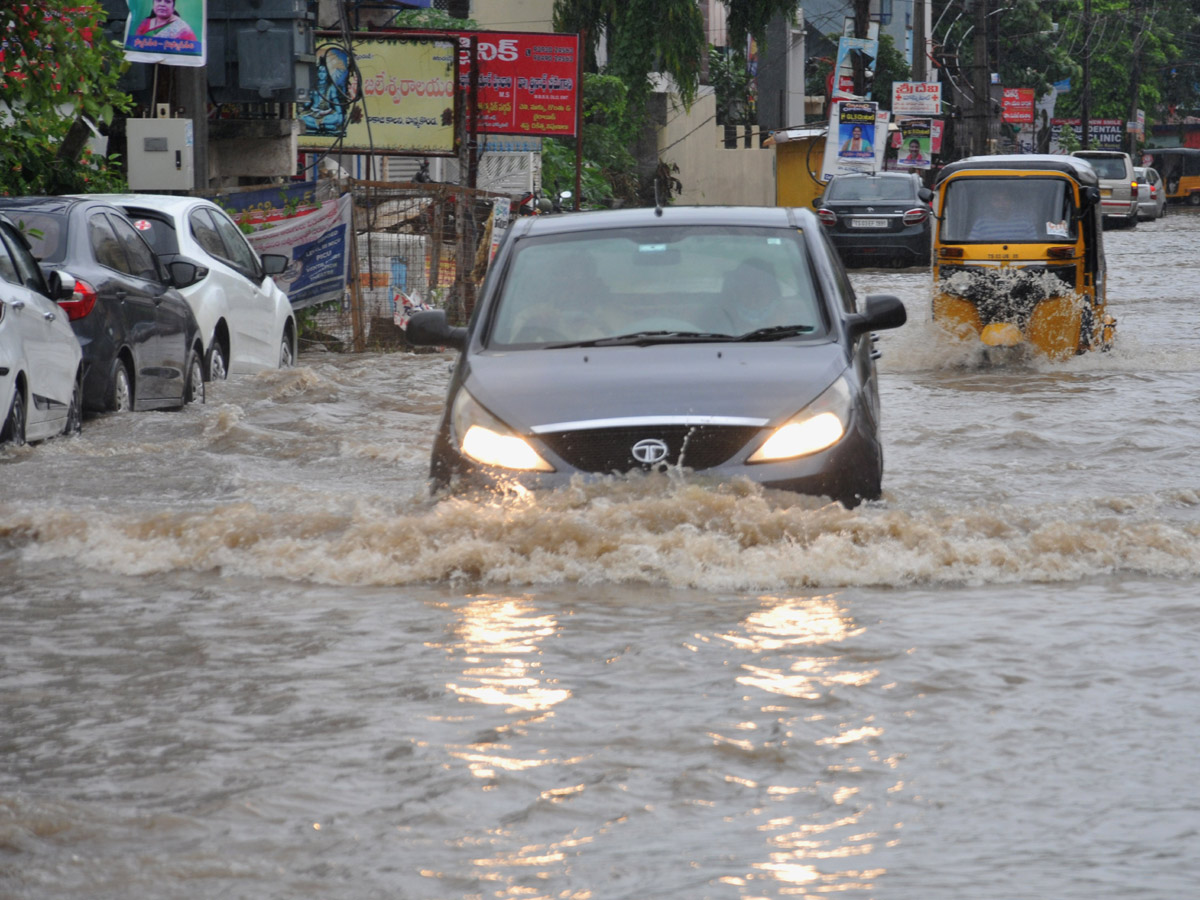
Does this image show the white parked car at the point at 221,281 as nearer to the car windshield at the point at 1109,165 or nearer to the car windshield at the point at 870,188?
the car windshield at the point at 870,188

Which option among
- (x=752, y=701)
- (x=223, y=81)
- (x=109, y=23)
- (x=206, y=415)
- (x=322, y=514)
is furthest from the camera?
(x=223, y=81)

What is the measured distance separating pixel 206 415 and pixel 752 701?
7502mm

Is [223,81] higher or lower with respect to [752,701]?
higher

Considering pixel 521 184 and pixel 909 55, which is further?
pixel 909 55

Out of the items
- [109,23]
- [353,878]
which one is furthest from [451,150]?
[353,878]

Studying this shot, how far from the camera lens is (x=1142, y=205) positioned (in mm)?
54000

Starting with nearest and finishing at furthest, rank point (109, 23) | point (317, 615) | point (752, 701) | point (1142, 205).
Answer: point (752, 701)
point (317, 615)
point (109, 23)
point (1142, 205)

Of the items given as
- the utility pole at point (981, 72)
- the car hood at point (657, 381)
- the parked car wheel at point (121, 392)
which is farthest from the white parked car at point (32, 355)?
the utility pole at point (981, 72)

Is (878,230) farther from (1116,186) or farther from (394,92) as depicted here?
(1116,186)

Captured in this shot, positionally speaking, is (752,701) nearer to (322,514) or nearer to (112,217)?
(322,514)

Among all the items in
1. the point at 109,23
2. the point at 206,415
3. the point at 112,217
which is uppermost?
the point at 109,23

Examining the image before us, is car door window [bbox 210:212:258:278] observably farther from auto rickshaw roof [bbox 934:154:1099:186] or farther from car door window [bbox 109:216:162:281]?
auto rickshaw roof [bbox 934:154:1099:186]

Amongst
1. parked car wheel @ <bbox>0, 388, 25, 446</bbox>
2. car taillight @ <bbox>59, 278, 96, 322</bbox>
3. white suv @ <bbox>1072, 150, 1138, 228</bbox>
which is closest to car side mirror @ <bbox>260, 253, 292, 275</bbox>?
car taillight @ <bbox>59, 278, 96, 322</bbox>

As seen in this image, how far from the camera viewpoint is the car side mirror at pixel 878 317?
7.66 m
